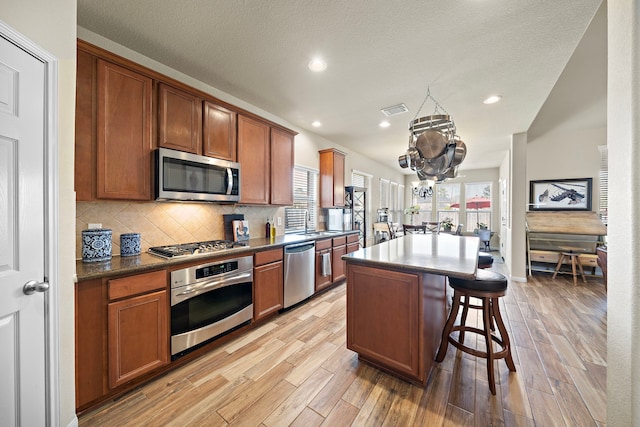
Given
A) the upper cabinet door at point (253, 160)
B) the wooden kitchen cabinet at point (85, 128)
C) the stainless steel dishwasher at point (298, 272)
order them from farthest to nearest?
1. the stainless steel dishwasher at point (298, 272)
2. the upper cabinet door at point (253, 160)
3. the wooden kitchen cabinet at point (85, 128)

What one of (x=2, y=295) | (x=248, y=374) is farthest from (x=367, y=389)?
(x=2, y=295)

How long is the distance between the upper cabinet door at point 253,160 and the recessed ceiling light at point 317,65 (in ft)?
3.24

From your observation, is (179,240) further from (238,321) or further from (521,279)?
(521,279)

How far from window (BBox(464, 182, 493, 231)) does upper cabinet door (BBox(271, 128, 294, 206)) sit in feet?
25.0

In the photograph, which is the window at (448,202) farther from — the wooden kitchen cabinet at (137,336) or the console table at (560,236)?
the wooden kitchen cabinet at (137,336)

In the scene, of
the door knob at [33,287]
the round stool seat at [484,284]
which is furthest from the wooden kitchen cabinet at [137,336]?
the round stool seat at [484,284]

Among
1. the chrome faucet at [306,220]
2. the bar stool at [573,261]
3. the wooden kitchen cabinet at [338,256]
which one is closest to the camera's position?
the wooden kitchen cabinet at [338,256]

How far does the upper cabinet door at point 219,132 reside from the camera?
2525 millimetres

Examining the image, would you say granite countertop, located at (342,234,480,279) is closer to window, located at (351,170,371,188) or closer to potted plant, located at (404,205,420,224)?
window, located at (351,170,371,188)

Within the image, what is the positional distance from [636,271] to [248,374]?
2357 mm

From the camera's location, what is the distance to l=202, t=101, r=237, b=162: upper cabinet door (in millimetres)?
2525

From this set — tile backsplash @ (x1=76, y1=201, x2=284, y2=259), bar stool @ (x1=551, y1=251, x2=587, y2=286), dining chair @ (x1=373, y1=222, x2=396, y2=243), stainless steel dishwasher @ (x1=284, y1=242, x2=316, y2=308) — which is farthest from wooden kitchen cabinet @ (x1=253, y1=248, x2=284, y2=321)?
bar stool @ (x1=551, y1=251, x2=587, y2=286)

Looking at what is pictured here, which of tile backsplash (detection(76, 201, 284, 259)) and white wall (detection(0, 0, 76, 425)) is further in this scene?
tile backsplash (detection(76, 201, 284, 259))

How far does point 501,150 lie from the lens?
5941 mm
